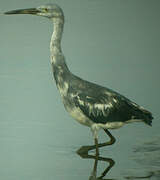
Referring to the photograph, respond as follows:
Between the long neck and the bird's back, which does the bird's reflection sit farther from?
the long neck

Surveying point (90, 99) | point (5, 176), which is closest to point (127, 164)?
point (90, 99)

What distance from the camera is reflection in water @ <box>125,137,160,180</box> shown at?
5.29 meters

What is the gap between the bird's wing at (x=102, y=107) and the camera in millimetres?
5781

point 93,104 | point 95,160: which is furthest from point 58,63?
point 95,160

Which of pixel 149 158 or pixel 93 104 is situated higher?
pixel 93 104

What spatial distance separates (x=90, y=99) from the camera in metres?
5.83

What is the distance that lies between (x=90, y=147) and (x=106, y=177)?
0.84 metres

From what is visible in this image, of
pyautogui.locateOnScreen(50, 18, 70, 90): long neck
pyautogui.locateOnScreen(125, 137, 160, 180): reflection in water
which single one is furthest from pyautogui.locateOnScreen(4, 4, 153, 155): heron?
pyautogui.locateOnScreen(125, 137, 160, 180): reflection in water

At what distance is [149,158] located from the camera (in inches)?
228

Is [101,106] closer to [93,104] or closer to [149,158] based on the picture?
[93,104]

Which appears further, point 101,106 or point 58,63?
point 58,63

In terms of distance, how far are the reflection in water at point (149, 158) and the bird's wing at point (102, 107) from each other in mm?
403

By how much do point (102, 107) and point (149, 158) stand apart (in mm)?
674

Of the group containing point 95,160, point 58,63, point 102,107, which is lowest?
point 95,160
